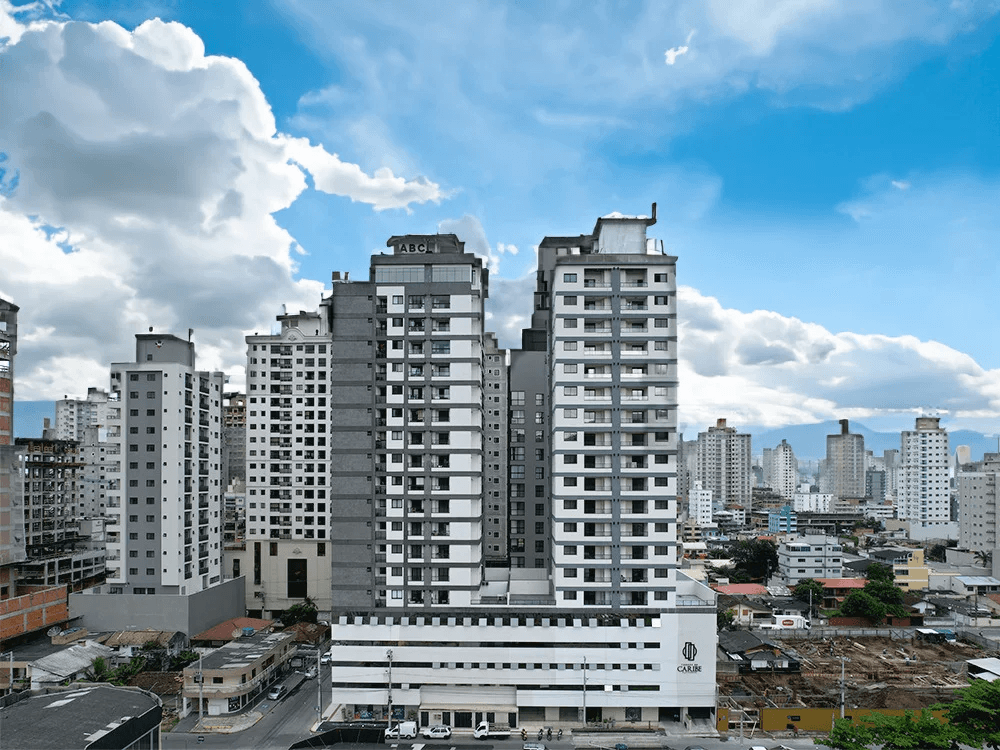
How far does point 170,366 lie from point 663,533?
47.6 metres

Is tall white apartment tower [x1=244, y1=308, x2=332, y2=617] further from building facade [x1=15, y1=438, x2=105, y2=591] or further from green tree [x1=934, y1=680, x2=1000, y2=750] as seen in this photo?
green tree [x1=934, y1=680, x2=1000, y2=750]

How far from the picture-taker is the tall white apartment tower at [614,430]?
48.8 m

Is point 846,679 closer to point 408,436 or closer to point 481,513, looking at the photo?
point 481,513

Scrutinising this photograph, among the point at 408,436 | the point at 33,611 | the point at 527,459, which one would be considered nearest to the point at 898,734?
the point at 408,436

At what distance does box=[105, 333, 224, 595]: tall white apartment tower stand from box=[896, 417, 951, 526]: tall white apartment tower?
15822 cm

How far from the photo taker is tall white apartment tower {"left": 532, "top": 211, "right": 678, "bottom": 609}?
48844 millimetres

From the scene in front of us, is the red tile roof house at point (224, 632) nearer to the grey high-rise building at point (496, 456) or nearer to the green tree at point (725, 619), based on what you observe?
→ the grey high-rise building at point (496, 456)

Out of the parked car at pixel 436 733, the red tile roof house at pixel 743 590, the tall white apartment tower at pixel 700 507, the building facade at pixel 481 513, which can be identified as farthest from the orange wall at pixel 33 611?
the tall white apartment tower at pixel 700 507

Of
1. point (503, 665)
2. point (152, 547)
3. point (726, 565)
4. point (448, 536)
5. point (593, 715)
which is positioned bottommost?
point (726, 565)

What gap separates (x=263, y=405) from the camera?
266 ft

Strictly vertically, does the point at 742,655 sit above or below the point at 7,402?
below

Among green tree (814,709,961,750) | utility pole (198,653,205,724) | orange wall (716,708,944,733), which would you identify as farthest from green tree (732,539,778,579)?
utility pole (198,653,205,724)

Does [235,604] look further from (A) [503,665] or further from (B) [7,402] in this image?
(A) [503,665]

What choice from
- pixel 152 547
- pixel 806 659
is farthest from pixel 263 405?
pixel 806 659
